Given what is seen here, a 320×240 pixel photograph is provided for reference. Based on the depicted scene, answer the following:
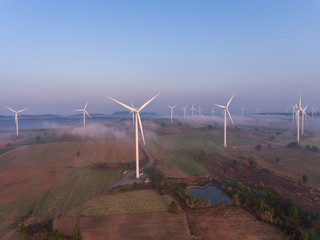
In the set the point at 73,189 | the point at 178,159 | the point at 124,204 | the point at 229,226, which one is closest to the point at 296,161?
the point at 178,159

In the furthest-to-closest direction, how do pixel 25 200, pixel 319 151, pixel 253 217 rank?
pixel 319 151, pixel 25 200, pixel 253 217

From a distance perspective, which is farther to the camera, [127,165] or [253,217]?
[127,165]

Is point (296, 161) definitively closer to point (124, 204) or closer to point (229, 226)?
point (229, 226)

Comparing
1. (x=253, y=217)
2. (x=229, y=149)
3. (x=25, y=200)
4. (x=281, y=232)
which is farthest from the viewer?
(x=229, y=149)

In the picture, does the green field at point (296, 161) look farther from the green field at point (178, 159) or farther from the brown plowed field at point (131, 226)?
the brown plowed field at point (131, 226)

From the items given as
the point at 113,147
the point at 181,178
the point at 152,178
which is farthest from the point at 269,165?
the point at 113,147

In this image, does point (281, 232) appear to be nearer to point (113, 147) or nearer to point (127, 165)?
point (127, 165)

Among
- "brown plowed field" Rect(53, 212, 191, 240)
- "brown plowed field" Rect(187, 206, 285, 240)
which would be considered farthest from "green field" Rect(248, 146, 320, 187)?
"brown plowed field" Rect(53, 212, 191, 240)
